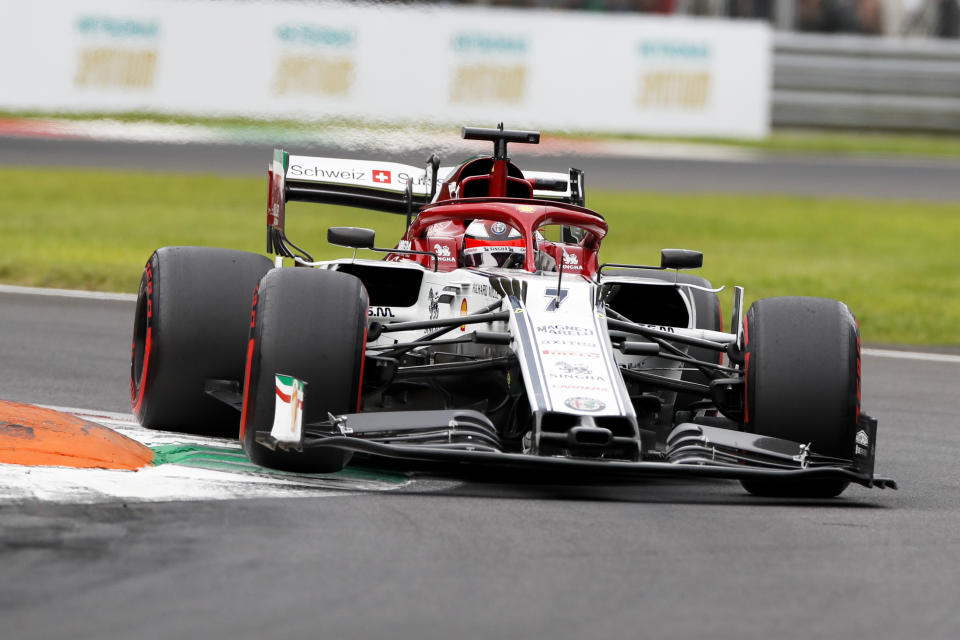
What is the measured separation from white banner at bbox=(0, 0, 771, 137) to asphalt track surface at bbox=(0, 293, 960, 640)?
50.7 ft

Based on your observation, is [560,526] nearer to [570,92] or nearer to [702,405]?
[702,405]

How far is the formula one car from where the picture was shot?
22.2 feet

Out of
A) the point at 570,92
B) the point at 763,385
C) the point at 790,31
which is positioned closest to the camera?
the point at 763,385

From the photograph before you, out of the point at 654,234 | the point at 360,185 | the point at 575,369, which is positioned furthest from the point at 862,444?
the point at 654,234

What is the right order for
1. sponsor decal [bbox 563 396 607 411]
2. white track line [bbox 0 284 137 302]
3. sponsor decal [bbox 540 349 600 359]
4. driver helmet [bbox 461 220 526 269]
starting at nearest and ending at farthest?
sponsor decal [bbox 563 396 607 411], sponsor decal [bbox 540 349 600 359], driver helmet [bbox 461 220 526 269], white track line [bbox 0 284 137 302]

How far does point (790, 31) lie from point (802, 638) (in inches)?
946

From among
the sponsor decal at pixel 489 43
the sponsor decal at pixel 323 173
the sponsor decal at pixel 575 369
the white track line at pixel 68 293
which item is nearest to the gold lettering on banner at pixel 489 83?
the sponsor decal at pixel 489 43

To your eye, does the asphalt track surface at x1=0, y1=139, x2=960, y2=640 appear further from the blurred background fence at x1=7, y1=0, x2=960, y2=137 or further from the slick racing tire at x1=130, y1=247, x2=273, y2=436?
the blurred background fence at x1=7, y1=0, x2=960, y2=137

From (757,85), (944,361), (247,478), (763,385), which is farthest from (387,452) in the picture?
(757,85)

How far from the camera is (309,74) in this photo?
76.3 ft

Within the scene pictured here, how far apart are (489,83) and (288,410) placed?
18.0 meters

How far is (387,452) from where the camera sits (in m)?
6.53

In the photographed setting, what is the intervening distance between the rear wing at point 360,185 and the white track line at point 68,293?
4.22 m

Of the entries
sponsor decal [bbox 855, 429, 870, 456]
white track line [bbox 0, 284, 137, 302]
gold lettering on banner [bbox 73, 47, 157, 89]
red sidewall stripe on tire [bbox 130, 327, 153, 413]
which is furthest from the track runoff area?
gold lettering on banner [bbox 73, 47, 157, 89]
